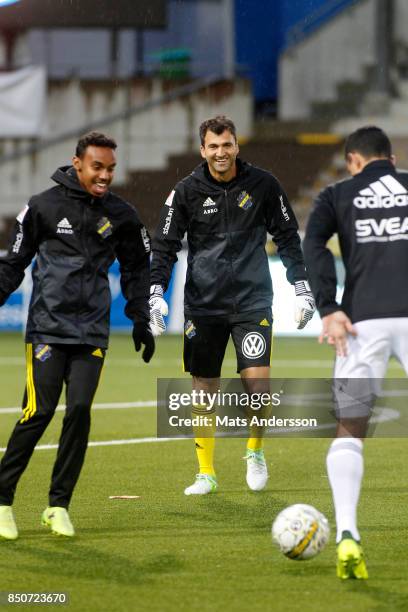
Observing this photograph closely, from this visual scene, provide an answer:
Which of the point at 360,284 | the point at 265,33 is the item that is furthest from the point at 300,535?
the point at 265,33

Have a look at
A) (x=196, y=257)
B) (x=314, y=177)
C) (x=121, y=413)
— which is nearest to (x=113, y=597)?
(x=196, y=257)

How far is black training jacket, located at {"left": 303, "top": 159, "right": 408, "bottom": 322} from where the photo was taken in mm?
5996

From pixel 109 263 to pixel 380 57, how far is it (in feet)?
74.9

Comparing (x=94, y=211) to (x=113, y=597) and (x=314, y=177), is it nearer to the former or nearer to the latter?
(x=113, y=597)

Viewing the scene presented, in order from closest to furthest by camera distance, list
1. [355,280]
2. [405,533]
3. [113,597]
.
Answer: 1. [113,597]
2. [355,280]
3. [405,533]

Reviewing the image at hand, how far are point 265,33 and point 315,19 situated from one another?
1.56 m

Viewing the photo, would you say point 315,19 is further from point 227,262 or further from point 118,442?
point 227,262

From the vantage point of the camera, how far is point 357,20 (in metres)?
29.0

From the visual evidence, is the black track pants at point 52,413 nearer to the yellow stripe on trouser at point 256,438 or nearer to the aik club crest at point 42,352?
the aik club crest at point 42,352

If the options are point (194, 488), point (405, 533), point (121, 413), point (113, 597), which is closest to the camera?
point (113, 597)

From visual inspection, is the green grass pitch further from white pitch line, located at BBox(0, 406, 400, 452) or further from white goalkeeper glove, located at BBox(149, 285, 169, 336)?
white goalkeeper glove, located at BBox(149, 285, 169, 336)

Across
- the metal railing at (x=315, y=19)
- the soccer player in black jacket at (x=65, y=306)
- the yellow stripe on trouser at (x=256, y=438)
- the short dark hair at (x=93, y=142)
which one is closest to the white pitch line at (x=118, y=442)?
the yellow stripe on trouser at (x=256, y=438)

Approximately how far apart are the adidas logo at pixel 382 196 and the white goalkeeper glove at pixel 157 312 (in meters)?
2.22

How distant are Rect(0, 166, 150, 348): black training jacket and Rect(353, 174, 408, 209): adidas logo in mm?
1569
